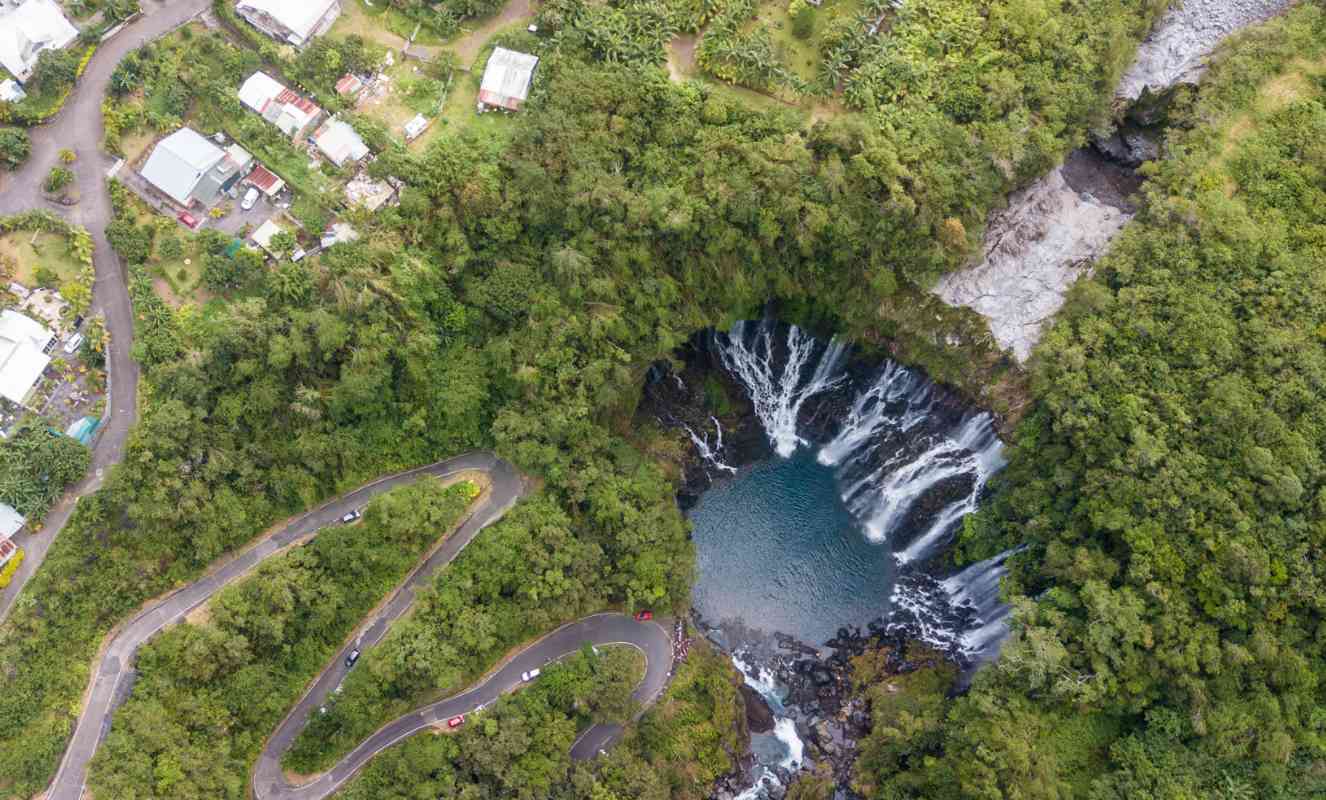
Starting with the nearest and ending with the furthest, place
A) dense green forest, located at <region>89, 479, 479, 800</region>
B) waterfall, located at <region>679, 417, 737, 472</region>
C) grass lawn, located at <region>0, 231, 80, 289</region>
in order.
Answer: dense green forest, located at <region>89, 479, 479, 800</region> < grass lawn, located at <region>0, 231, 80, 289</region> < waterfall, located at <region>679, 417, 737, 472</region>

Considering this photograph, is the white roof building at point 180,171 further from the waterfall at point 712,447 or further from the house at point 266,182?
the waterfall at point 712,447

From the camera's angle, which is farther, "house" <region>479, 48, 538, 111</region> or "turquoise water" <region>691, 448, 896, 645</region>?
"turquoise water" <region>691, 448, 896, 645</region>

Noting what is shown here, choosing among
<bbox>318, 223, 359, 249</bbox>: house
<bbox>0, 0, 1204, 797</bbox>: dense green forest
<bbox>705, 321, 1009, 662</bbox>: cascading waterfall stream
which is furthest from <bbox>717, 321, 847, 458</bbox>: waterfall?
<bbox>318, 223, 359, 249</bbox>: house

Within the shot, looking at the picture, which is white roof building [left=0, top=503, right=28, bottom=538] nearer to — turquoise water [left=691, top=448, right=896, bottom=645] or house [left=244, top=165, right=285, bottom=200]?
house [left=244, top=165, right=285, bottom=200]

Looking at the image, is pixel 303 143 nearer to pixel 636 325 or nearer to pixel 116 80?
pixel 116 80

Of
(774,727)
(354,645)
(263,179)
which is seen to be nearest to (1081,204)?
(774,727)

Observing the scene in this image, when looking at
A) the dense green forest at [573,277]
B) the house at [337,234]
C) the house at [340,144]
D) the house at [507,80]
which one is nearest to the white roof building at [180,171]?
the dense green forest at [573,277]

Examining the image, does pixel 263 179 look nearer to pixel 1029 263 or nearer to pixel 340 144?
pixel 340 144
